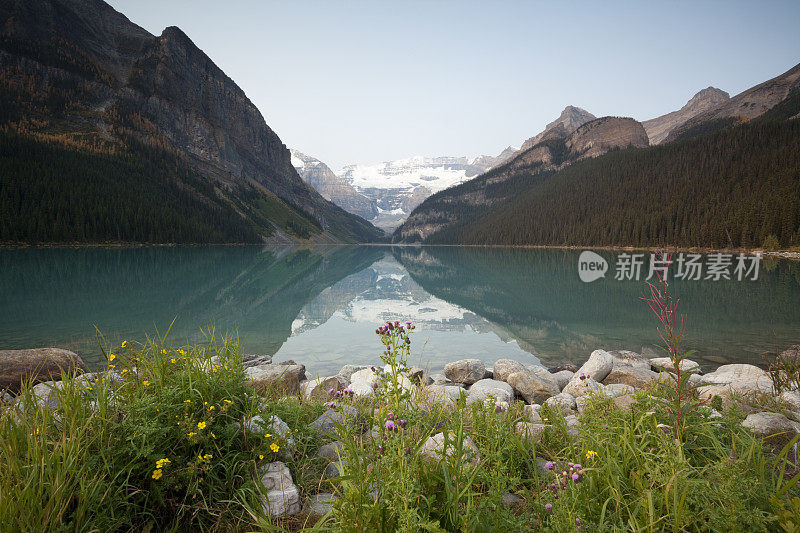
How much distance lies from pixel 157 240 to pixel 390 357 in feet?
383

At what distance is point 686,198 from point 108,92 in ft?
763

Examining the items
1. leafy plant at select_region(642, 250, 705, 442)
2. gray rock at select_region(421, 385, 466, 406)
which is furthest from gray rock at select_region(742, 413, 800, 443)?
gray rock at select_region(421, 385, 466, 406)

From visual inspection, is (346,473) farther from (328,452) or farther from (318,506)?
(328,452)

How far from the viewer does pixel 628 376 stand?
7969 mm

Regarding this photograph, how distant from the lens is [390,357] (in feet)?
11.7

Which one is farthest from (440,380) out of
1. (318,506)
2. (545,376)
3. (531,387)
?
(318,506)

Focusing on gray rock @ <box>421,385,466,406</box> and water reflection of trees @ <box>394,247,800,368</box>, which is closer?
gray rock @ <box>421,385,466,406</box>

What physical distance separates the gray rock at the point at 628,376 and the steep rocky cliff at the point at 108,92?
158001 millimetres

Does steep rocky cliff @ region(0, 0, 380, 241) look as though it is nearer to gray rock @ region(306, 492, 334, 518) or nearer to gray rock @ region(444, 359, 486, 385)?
gray rock @ region(444, 359, 486, 385)

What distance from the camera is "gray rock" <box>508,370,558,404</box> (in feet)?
23.7

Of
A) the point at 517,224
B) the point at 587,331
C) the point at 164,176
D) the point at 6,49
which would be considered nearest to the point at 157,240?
the point at 164,176

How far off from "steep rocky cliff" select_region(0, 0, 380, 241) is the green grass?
510 ft

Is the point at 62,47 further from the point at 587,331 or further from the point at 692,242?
the point at 692,242

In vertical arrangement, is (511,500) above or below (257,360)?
above
